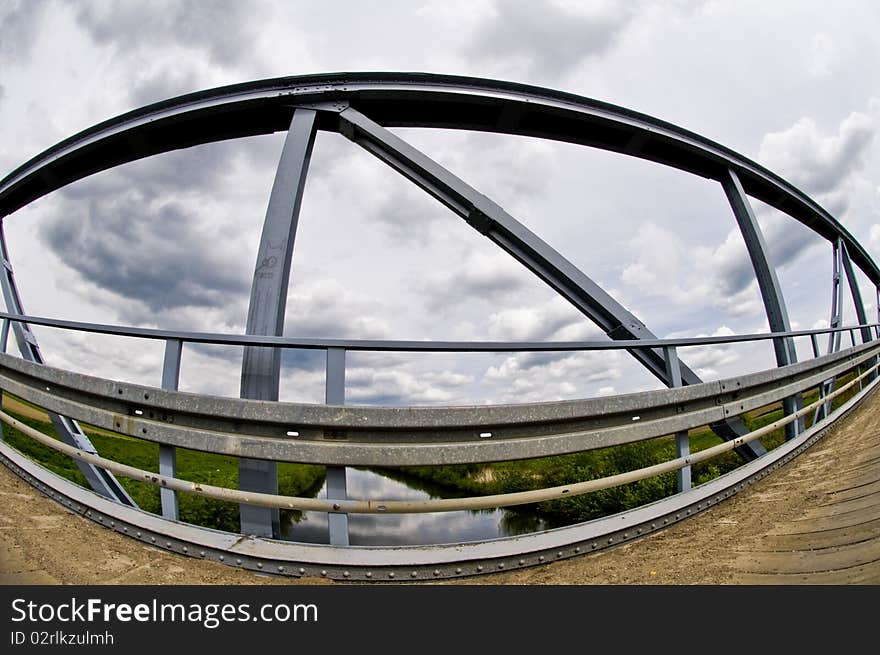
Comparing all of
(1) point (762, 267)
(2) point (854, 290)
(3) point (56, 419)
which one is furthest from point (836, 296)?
(3) point (56, 419)

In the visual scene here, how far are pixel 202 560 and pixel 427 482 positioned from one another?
20510mm

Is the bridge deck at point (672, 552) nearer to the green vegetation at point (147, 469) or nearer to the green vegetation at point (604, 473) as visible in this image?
the green vegetation at point (147, 469)

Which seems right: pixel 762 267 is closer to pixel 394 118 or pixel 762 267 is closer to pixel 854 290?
pixel 394 118

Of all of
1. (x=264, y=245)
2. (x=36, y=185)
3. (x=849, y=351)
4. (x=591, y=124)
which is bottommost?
(x=849, y=351)

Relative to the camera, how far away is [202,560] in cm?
241

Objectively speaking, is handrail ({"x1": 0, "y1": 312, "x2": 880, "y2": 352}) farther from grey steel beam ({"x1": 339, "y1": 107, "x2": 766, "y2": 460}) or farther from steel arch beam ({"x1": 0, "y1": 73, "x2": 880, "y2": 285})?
steel arch beam ({"x1": 0, "y1": 73, "x2": 880, "y2": 285})

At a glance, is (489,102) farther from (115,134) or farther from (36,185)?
(36,185)

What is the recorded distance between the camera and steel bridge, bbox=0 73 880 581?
2436 millimetres

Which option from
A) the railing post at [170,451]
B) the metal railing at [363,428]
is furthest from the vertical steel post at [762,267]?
the railing post at [170,451]

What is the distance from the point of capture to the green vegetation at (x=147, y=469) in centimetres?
411

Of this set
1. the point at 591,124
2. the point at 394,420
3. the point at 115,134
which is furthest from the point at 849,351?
the point at 115,134

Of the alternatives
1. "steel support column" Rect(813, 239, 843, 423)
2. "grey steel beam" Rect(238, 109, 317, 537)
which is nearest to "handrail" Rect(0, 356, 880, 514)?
"grey steel beam" Rect(238, 109, 317, 537)

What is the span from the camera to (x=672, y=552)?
252 centimetres

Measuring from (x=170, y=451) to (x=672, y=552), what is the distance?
11.1 ft
